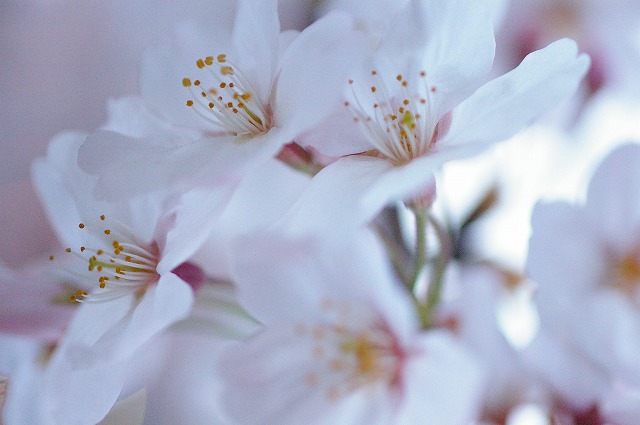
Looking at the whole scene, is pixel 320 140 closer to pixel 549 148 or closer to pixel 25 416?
pixel 25 416

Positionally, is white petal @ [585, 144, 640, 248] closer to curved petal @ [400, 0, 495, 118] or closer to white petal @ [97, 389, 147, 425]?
curved petal @ [400, 0, 495, 118]

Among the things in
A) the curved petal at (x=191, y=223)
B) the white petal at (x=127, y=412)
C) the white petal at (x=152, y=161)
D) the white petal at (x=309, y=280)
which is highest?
the white petal at (x=152, y=161)

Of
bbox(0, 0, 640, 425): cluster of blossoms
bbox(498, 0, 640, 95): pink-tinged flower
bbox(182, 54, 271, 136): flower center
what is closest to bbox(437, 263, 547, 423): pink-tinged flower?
bbox(0, 0, 640, 425): cluster of blossoms

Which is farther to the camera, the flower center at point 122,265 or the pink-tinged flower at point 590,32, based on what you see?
the pink-tinged flower at point 590,32

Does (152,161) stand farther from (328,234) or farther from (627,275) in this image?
(627,275)

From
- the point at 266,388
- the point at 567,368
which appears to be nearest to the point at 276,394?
the point at 266,388

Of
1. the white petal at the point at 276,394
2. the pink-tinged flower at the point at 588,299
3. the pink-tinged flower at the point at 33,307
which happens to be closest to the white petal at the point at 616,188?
the pink-tinged flower at the point at 588,299

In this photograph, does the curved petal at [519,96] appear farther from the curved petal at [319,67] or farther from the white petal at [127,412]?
the white petal at [127,412]
